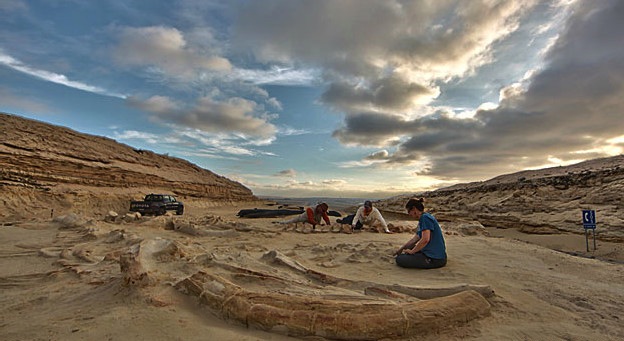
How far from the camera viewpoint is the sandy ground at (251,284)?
242cm

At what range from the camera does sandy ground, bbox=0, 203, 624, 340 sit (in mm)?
2422

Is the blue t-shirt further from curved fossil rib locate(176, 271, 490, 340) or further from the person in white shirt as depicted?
the person in white shirt

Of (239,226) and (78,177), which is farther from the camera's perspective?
(78,177)

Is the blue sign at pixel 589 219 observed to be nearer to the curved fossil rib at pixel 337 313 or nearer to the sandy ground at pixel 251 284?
the sandy ground at pixel 251 284

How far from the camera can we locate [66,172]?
1792 cm

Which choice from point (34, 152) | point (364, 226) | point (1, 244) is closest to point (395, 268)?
point (364, 226)

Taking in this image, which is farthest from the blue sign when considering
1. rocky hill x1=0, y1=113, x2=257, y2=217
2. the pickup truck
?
rocky hill x1=0, y1=113, x2=257, y2=217

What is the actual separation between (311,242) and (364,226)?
2911 millimetres

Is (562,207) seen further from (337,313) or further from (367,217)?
(337,313)

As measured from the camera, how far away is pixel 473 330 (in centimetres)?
257

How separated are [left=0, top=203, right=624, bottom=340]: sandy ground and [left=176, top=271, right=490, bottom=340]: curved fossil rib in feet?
0.22

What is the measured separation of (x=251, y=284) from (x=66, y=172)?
67.2 ft

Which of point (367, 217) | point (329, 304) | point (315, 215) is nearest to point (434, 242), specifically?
point (329, 304)

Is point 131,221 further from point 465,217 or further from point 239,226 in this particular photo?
point 465,217
